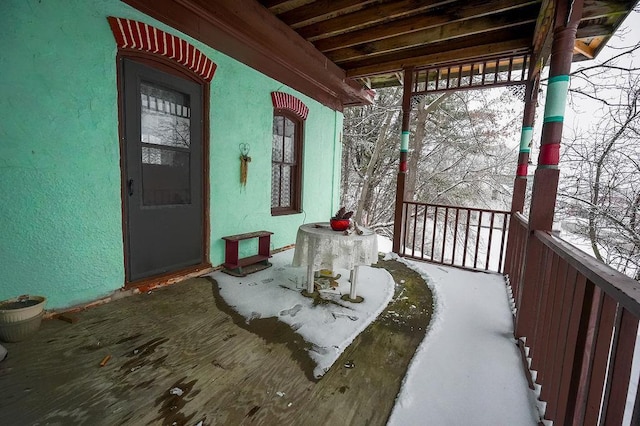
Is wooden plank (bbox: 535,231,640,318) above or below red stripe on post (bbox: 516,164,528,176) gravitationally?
below

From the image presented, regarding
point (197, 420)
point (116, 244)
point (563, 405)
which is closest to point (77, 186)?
point (116, 244)

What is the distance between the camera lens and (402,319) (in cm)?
239

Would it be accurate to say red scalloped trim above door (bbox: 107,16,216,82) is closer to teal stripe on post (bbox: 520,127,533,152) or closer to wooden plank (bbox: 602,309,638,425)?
wooden plank (bbox: 602,309,638,425)

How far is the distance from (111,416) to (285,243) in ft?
10.7

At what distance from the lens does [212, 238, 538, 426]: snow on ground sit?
1.44 metres

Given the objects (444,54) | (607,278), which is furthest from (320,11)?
(607,278)

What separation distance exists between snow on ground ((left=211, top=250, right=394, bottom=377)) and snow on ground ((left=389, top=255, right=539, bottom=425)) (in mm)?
500

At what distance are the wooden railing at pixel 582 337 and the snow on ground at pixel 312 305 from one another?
3.71 ft

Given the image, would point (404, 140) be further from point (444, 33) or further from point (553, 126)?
point (553, 126)


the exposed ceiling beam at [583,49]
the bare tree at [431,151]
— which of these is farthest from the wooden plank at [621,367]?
the bare tree at [431,151]

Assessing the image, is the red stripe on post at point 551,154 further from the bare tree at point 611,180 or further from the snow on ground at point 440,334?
the bare tree at point 611,180

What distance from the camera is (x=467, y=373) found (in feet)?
5.62

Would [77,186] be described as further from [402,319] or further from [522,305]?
[522,305]

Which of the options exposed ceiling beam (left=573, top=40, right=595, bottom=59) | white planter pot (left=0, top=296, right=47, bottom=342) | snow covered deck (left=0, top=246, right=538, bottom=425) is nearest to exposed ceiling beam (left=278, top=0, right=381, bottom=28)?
exposed ceiling beam (left=573, top=40, right=595, bottom=59)
